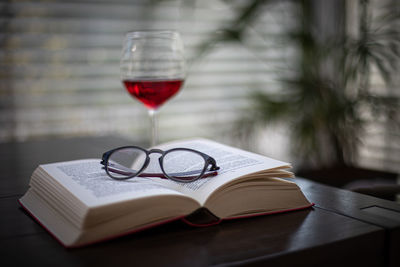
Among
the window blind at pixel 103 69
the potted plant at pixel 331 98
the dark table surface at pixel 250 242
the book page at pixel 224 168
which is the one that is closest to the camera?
the dark table surface at pixel 250 242

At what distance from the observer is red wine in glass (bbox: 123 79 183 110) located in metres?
0.91

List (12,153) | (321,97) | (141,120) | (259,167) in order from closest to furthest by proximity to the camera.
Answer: (259,167) < (12,153) < (321,97) < (141,120)

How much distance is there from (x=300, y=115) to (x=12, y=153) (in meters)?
1.36

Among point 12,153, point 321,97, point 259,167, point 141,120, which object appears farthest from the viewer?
point 141,120

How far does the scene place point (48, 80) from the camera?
2.24 meters

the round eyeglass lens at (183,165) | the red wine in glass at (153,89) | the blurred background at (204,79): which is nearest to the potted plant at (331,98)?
the blurred background at (204,79)

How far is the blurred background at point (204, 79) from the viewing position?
203 centimetres

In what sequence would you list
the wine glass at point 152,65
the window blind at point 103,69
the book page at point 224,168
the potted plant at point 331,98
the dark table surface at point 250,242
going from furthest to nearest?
the window blind at point 103,69 → the potted plant at point 331,98 → the wine glass at point 152,65 → the book page at point 224,168 → the dark table surface at point 250,242

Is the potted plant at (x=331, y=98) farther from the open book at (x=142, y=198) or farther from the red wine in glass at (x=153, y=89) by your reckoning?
the open book at (x=142, y=198)

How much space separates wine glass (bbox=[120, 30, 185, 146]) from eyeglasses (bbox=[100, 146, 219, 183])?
0.48ft

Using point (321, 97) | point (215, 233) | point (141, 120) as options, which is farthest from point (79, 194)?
point (141, 120)

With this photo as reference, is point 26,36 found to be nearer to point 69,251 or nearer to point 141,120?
point 141,120

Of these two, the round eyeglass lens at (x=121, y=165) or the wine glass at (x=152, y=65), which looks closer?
the round eyeglass lens at (x=121, y=165)

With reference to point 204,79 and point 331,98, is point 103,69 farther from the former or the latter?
point 331,98
